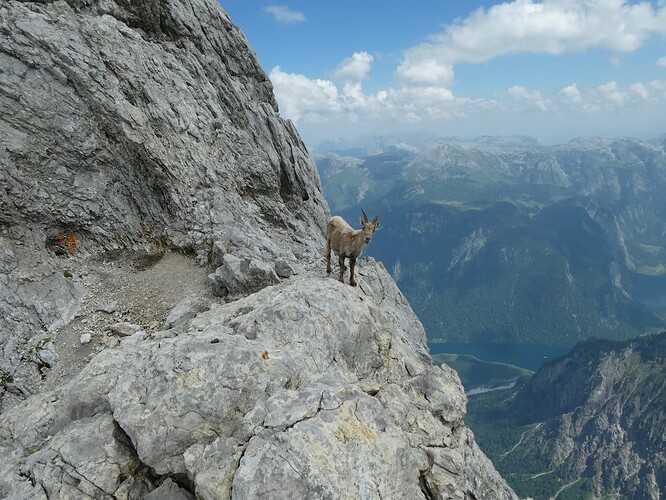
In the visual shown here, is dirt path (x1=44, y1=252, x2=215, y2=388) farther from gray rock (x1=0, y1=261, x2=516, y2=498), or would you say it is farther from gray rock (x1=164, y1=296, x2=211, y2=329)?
gray rock (x1=0, y1=261, x2=516, y2=498)

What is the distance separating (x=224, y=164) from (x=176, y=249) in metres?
10.1

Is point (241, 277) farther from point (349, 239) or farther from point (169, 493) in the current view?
point (169, 493)

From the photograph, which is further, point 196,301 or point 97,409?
point 196,301

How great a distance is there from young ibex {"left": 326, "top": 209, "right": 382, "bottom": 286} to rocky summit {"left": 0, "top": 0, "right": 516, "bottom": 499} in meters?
1.70

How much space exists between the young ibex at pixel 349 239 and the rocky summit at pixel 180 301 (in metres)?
1.70

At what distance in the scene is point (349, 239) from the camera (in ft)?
72.0

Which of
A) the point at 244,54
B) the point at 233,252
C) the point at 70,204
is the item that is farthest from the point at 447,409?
the point at 244,54

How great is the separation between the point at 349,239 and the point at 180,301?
34.3 ft

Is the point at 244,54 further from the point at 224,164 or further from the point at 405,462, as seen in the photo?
the point at 405,462

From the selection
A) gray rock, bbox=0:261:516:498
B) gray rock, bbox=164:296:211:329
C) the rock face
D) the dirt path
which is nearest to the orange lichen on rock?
the rock face

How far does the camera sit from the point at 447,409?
1691 centimetres

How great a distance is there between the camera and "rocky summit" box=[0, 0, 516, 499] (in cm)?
1038

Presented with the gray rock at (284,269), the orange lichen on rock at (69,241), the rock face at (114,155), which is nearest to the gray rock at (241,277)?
the rock face at (114,155)

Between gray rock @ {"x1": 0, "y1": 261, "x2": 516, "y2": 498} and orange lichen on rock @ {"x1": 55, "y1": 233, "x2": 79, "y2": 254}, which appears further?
orange lichen on rock @ {"x1": 55, "y1": 233, "x2": 79, "y2": 254}
